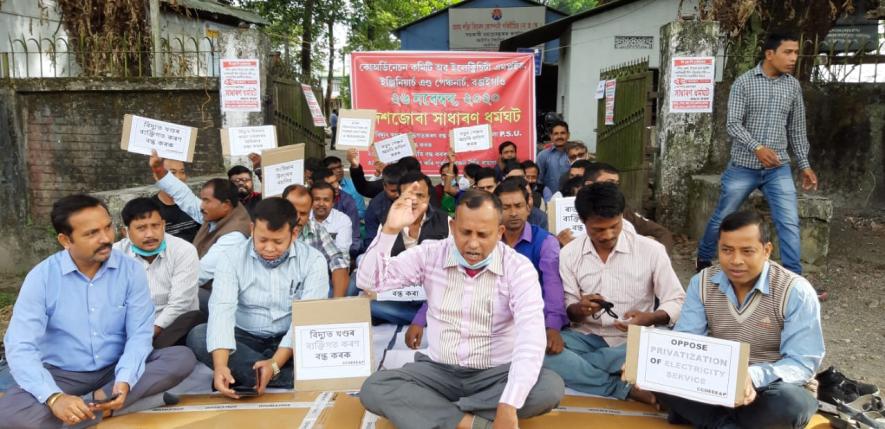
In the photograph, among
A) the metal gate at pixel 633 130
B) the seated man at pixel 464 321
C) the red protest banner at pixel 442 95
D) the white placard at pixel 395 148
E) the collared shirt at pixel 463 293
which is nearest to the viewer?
the seated man at pixel 464 321

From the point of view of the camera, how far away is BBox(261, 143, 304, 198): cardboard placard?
4.85 meters

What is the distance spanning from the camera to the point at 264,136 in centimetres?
572

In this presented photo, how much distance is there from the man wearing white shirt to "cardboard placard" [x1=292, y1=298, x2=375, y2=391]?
1.74 meters

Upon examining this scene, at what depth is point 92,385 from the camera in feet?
10.4

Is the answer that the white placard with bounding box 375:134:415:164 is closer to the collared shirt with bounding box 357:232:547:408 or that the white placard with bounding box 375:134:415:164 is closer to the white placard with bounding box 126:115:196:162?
the white placard with bounding box 126:115:196:162

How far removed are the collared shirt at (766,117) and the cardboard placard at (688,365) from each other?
2796 millimetres

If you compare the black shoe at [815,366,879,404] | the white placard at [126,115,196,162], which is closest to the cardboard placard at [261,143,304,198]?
the white placard at [126,115,196,162]

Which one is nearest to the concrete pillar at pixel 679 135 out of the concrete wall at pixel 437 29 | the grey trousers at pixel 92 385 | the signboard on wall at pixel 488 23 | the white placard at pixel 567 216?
the white placard at pixel 567 216

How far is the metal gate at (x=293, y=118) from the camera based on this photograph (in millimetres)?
7173

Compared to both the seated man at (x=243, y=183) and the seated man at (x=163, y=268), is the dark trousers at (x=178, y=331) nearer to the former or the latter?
the seated man at (x=163, y=268)

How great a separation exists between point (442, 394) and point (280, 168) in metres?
2.58

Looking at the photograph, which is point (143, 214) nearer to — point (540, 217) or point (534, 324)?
point (534, 324)

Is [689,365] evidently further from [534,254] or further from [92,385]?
[92,385]

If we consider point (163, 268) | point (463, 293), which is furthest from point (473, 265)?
point (163, 268)
